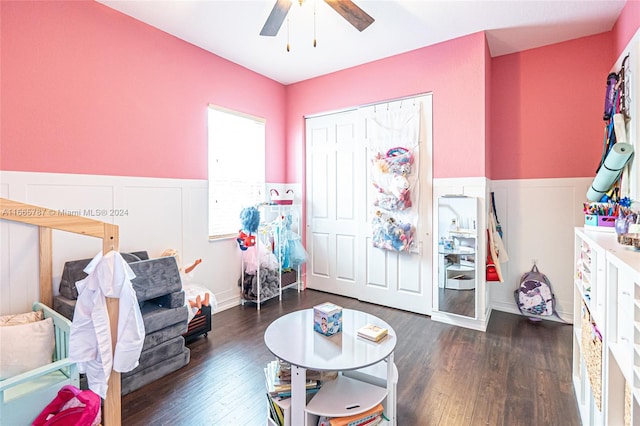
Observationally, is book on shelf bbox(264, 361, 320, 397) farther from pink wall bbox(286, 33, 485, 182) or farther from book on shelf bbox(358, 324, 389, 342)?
pink wall bbox(286, 33, 485, 182)

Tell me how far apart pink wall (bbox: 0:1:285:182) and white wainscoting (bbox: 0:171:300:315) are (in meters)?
0.11

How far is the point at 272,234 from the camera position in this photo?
3.95 m

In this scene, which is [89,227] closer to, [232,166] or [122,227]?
[122,227]

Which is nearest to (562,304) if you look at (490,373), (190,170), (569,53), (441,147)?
(490,373)

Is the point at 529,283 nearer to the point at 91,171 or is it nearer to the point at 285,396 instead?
the point at 285,396

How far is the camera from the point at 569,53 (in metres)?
3.13

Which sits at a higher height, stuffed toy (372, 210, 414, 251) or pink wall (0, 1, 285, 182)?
pink wall (0, 1, 285, 182)

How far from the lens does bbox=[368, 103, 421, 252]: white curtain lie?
342 cm

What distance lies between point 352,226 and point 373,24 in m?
2.25

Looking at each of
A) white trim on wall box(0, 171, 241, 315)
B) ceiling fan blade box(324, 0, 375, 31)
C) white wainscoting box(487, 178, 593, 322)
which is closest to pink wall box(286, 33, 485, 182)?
white wainscoting box(487, 178, 593, 322)

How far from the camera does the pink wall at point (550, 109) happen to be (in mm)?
3055

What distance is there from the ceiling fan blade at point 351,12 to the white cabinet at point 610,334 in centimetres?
199

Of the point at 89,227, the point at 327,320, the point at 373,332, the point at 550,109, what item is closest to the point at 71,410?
the point at 89,227

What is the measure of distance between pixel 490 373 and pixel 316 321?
4.81 ft
